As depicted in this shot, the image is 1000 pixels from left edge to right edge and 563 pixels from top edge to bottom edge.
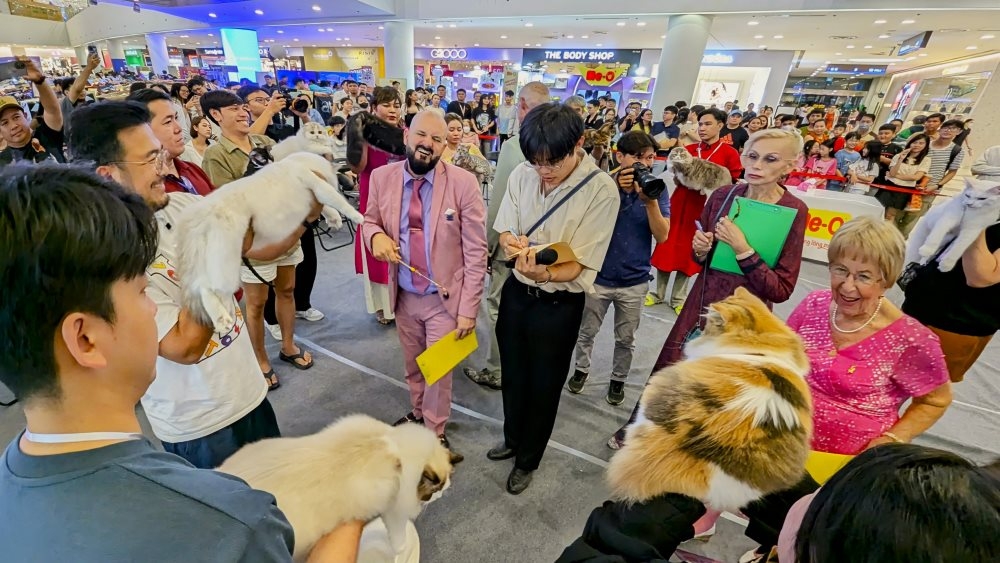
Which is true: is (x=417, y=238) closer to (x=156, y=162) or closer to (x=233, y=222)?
(x=233, y=222)

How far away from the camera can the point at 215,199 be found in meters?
1.25

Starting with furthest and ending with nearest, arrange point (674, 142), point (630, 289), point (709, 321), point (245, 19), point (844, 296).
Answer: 1. point (245, 19)
2. point (674, 142)
3. point (630, 289)
4. point (844, 296)
5. point (709, 321)

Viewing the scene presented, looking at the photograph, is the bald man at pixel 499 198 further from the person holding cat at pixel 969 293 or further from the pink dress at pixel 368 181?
the person holding cat at pixel 969 293

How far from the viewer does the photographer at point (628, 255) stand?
268 cm

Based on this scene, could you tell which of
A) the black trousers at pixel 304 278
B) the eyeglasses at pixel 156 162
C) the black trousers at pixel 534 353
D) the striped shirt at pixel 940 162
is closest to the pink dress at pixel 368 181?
the black trousers at pixel 304 278

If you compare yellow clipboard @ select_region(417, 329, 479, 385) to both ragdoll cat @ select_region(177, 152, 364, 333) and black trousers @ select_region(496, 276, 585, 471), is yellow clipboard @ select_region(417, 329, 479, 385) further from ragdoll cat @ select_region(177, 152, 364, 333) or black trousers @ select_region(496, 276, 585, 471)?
ragdoll cat @ select_region(177, 152, 364, 333)

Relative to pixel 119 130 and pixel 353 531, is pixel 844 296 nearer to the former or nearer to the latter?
pixel 353 531

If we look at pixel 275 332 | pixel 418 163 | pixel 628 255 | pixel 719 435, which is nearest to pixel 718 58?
pixel 628 255

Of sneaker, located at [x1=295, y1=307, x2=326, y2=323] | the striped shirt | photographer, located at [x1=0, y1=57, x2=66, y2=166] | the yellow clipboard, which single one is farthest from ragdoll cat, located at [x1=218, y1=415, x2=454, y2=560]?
the striped shirt

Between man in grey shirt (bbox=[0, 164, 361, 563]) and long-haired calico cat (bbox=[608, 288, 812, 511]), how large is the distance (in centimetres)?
70

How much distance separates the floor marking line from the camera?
98.7 inches

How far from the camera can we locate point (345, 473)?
1.02m

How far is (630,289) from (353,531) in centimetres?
225

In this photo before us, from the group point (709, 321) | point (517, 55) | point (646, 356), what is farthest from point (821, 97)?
point (709, 321)
